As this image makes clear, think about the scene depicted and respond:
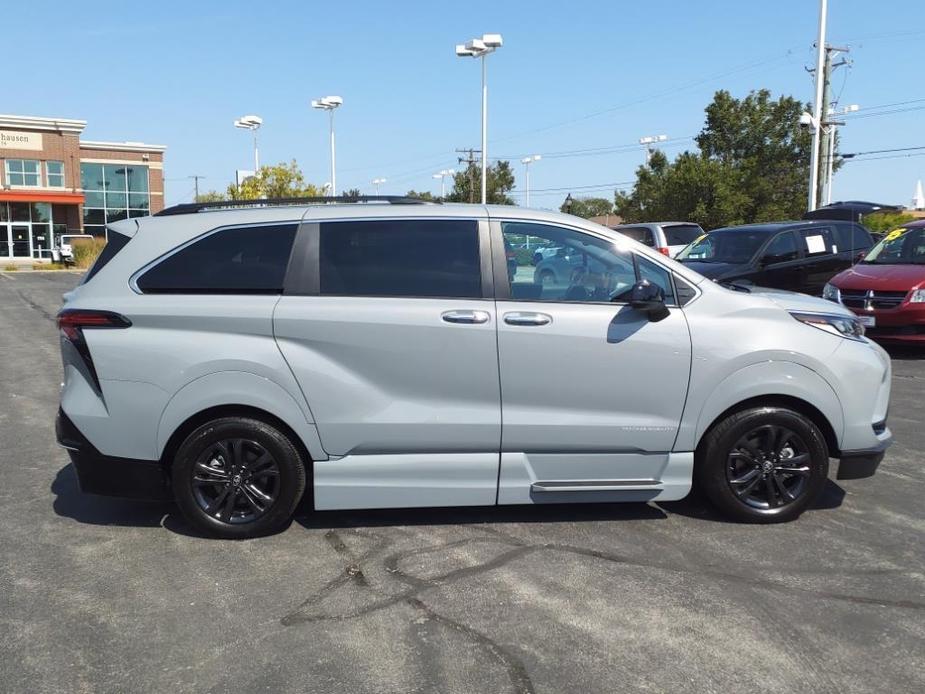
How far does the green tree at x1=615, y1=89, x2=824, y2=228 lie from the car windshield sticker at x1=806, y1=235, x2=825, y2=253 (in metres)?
30.7

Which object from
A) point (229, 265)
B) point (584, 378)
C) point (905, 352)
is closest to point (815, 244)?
point (905, 352)

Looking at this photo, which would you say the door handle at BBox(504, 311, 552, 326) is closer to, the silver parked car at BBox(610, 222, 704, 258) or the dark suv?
the dark suv

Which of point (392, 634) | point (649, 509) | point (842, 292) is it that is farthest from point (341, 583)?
point (842, 292)

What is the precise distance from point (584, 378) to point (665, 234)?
1600cm

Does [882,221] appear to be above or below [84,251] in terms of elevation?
above

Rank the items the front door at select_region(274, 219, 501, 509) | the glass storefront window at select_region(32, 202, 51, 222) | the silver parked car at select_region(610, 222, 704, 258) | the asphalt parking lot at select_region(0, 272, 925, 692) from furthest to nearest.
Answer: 1. the glass storefront window at select_region(32, 202, 51, 222)
2. the silver parked car at select_region(610, 222, 704, 258)
3. the front door at select_region(274, 219, 501, 509)
4. the asphalt parking lot at select_region(0, 272, 925, 692)

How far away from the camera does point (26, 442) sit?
6.87 meters

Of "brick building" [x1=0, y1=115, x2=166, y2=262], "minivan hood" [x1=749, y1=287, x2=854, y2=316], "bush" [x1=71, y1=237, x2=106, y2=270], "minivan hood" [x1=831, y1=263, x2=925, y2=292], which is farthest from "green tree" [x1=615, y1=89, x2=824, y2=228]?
"minivan hood" [x1=749, y1=287, x2=854, y2=316]

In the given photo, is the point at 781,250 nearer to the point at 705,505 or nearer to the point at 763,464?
the point at 705,505

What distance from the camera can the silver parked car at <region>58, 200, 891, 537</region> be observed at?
14.6 feet

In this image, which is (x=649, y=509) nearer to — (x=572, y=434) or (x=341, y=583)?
(x=572, y=434)

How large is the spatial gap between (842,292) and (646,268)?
301 inches

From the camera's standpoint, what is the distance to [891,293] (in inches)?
421

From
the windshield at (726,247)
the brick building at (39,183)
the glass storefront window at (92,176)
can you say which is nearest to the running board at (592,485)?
the windshield at (726,247)
